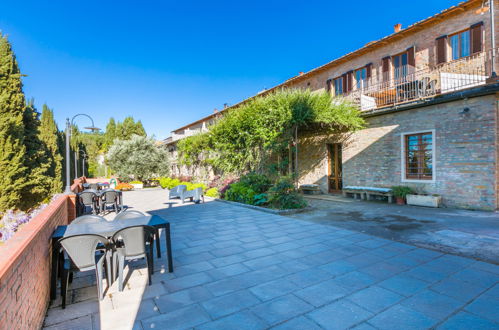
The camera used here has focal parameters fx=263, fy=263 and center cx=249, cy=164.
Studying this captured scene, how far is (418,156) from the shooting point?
941 centimetres

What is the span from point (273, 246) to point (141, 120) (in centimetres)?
4024

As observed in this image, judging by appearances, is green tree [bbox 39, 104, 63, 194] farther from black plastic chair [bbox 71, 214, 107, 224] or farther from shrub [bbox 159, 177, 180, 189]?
black plastic chair [bbox 71, 214, 107, 224]

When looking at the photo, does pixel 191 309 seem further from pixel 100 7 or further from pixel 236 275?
pixel 100 7

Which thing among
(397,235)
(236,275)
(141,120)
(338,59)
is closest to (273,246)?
(236,275)

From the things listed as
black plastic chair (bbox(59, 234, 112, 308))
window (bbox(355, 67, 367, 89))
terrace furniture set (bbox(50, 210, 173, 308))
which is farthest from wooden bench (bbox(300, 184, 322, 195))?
black plastic chair (bbox(59, 234, 112, 308))

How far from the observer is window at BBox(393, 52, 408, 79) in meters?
13.1

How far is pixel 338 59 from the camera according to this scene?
15820mm

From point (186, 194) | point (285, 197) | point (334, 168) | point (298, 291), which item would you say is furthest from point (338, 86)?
point (298, 291)

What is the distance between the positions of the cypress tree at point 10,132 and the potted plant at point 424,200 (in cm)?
1294

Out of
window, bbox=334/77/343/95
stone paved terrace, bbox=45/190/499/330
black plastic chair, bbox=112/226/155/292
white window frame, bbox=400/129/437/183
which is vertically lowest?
stone paved terrace, bbox=45/190/499/330

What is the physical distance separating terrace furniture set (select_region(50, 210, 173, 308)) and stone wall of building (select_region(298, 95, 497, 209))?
355 inches

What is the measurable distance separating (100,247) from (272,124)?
27.3ft

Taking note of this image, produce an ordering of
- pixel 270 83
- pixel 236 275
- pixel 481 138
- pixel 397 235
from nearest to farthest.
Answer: pixel 236 275 < pixel 397 235 < pixel 481 138 < pixel 270 83

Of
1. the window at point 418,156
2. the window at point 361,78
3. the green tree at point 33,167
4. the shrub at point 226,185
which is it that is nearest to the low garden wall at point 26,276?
the green tree at point 33,167
